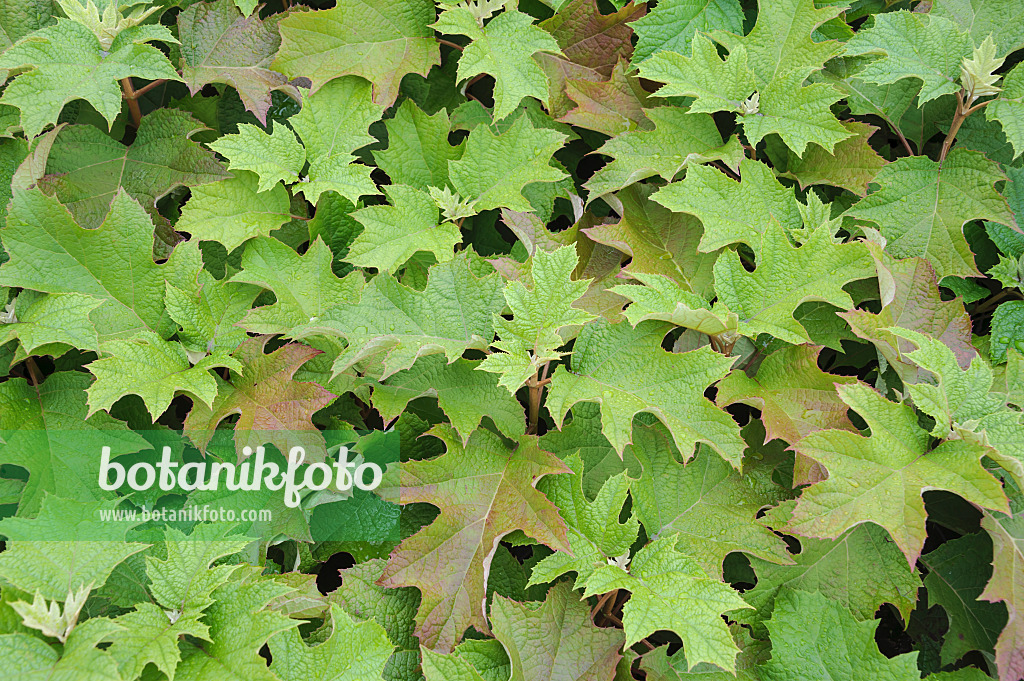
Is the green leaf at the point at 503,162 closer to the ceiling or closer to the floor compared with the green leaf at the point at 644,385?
closer to the ceiling

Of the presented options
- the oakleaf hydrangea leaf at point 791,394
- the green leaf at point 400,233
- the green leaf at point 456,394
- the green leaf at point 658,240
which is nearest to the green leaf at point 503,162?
the green leaf at point 400,233

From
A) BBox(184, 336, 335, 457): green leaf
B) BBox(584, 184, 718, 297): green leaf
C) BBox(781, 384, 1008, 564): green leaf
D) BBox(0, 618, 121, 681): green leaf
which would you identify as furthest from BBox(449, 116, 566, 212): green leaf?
BBox(0, 618, 121, 681): green leaf

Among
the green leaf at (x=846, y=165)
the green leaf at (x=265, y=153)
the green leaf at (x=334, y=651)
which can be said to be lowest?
the green leaf at (x=334, y=651)

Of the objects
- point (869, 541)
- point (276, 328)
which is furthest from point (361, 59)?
point (869, 541)

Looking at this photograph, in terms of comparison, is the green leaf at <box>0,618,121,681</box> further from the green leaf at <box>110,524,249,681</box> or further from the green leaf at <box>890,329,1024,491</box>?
the green leaf at <box>890,329,1024,491</box>

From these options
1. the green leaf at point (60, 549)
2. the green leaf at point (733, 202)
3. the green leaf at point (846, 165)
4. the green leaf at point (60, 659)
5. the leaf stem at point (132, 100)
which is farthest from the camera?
the leaf stem at point (132, 100)

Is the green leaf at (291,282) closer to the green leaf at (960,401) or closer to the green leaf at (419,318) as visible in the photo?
the green leaf at (419,318)

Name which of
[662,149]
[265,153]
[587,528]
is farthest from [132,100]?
[587,528]
